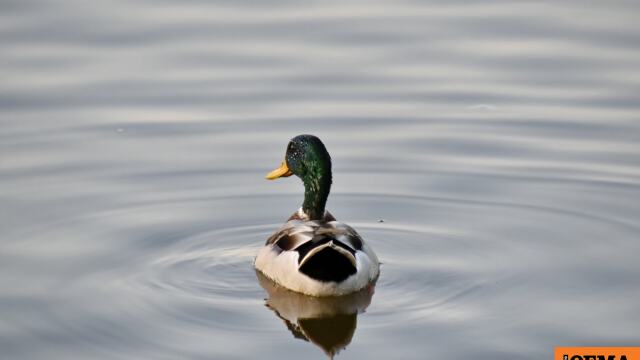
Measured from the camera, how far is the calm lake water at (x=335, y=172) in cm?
1055

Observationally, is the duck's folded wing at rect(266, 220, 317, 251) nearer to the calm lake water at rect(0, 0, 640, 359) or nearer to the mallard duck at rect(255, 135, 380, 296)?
the mallard duck at rect(255, 135, 380, 296)

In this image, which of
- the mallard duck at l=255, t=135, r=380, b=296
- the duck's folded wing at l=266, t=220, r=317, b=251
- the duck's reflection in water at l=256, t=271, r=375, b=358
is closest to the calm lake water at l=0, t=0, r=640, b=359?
the duck's reflection in water at l=256, t=271, r=375, b=358

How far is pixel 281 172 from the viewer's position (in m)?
13.3

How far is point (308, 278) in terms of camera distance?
11461 millimetres

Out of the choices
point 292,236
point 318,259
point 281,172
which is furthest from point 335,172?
point 318,259

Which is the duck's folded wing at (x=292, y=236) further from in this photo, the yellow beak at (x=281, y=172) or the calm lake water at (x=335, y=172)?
the yellow beak at (x=281, y=172)

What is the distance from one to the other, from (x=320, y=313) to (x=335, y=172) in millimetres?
3373

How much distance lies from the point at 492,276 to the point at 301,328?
175cm

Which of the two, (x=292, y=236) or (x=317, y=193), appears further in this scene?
(x=317, y=193)

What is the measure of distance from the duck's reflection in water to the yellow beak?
60.4 inches

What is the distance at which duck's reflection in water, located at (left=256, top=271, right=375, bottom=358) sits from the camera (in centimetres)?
1056

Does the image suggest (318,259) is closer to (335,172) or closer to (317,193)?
(317,193)

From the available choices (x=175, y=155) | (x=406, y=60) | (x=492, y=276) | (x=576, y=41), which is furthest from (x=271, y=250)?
(x=576, y=41)

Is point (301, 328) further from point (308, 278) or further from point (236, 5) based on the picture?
point (236, 5)
